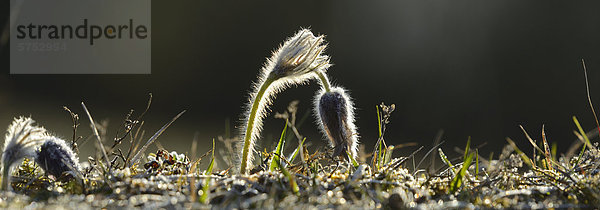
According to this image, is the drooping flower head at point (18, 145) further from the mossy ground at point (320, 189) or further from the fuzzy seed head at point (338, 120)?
the fuzzy seed head at point (338, 120)

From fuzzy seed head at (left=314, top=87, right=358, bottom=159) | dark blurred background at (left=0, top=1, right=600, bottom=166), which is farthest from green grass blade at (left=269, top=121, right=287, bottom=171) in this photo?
dark blurred background at (left=0, top=1, right=600, bottom=166)

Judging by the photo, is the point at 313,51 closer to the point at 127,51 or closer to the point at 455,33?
the point at 127,51

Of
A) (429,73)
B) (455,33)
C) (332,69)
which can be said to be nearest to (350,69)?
(332,69)

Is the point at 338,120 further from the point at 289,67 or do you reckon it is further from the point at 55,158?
the point at 55,158

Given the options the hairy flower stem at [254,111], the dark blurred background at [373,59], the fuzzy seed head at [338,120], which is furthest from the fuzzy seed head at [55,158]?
the dark blurred background at [373,59]

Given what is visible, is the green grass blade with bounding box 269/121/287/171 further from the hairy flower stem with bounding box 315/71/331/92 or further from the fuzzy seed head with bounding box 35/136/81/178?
the fuzzy seed head with bounding box 35/136/81/178
